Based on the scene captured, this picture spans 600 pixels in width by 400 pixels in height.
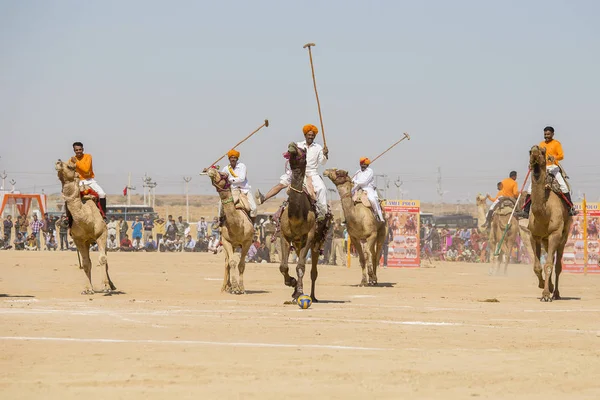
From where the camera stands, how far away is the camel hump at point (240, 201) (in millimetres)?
21984

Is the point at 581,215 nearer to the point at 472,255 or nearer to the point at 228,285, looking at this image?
the point at 472,255

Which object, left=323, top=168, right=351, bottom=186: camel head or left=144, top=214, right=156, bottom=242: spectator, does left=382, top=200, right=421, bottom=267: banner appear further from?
left=144, top=214, right=156, bottom=242: spectator

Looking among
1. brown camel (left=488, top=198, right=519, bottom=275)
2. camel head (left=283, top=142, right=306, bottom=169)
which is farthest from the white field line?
brown camel (left=488, top=198, right=519, bottom=275)

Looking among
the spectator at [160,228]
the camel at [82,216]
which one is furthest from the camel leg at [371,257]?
the spectator at [160,228]

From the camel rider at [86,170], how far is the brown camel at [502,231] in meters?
14.8

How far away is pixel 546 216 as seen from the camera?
20453mm

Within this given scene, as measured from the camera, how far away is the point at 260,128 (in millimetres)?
24844

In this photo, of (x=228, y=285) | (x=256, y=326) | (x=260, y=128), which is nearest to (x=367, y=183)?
(x=260, y=128)

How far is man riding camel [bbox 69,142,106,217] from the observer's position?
2184 centimetres

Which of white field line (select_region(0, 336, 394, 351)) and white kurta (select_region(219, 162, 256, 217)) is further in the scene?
white kurta (select_region(219, 162, 256, 217))

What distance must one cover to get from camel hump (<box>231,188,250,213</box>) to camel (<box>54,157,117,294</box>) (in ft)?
8.24

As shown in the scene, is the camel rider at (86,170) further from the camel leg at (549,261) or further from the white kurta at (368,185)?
the camel leg at (549,261)

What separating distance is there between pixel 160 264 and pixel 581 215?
13541 mm

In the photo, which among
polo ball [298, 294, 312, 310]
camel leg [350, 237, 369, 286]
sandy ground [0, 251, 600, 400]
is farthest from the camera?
camel leg [350, 237, 369, 286]
